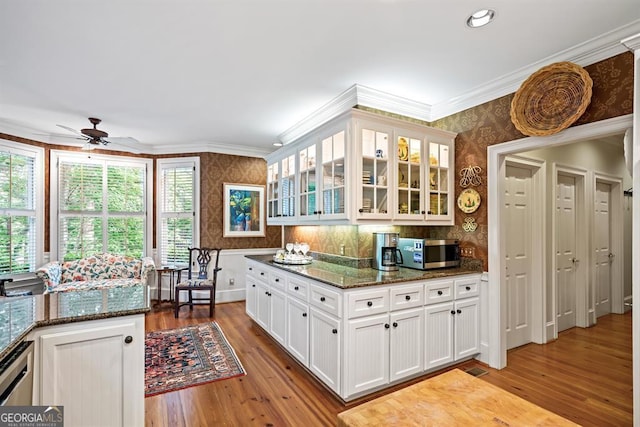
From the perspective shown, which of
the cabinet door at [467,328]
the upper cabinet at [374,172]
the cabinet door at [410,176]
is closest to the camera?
the upper cabinet at [374,172]

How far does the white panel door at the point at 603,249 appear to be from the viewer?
473 centimetres

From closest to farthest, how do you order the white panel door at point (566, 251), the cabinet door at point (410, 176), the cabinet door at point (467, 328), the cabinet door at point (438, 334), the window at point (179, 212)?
the cabinet door at point (438, 334) → the cabinet door at point (467, 328) → the cabinet door at point (410, 176) → the white panel door at point (566, 251) → the window at point (179, 212)

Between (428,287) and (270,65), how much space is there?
2.40 m

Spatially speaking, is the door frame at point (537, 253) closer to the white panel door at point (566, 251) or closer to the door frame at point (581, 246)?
the white panel door at point (566, 251)

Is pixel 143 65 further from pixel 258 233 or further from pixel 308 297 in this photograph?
pixel 258 233

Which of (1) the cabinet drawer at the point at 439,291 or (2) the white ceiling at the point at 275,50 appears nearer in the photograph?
(2) the white ceiling at the point at 275,50

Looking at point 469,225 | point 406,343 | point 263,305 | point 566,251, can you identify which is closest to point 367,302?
point 406,343

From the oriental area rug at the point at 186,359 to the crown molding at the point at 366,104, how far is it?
2847 mm

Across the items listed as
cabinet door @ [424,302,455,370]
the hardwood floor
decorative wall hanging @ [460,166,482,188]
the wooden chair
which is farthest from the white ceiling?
the hardwood floor

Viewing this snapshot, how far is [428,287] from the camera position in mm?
2852

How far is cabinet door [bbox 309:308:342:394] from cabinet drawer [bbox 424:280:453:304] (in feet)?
2.97

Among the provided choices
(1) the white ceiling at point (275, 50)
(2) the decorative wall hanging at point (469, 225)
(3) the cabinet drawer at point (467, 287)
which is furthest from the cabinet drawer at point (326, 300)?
(1) the white ceiling at point (275, 50)

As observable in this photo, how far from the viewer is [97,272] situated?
4953mm

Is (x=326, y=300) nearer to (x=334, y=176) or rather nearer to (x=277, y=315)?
(x=277, y=315)
